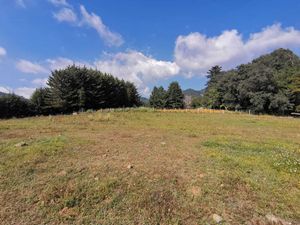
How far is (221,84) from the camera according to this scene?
43438 millimetres

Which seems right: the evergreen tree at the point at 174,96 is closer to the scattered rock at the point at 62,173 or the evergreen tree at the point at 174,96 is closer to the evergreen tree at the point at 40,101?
the evergreen tree at the point at 40,101

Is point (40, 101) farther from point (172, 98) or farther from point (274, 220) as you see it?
point (274, 220)

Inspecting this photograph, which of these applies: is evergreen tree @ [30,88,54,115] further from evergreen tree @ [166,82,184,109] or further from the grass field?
evergreen tree @ [166,82,184,109]

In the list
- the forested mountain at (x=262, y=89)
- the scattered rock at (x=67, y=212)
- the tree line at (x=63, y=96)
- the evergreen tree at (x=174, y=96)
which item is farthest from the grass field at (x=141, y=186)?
the evergreen tree at (x=174, y=96)

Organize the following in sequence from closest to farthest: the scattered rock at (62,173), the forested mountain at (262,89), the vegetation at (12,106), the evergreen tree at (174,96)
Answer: the scattered rock at (62,173)
the vegetation at (12,106)
the forested mountain at (262,89)
the evergreen tree at (174,96)

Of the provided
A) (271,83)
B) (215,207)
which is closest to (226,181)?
(215,207)

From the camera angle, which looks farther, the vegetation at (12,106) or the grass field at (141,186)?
the vegetation at (12,106)

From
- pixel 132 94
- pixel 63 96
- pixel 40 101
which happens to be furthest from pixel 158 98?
pixel 40 101

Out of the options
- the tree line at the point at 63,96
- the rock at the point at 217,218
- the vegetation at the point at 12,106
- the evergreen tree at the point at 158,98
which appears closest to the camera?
the rock at the point at 217,218

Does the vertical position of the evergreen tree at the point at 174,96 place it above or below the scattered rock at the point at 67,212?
above

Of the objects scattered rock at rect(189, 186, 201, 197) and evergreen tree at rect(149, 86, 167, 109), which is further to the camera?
evergreen tree at rect(149, 86, 167, 109)

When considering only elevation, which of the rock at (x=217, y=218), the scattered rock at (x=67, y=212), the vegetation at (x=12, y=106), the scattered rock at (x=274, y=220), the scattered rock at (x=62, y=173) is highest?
the vegetation at (x=12, y=106)

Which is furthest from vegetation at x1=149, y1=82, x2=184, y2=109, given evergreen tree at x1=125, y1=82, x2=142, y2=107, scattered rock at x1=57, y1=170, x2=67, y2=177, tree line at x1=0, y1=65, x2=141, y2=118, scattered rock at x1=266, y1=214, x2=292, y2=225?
scattered rock at x1=266, y1=214, x2=292, y2=225

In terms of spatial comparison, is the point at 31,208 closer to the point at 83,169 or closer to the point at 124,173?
the point at 83,169
